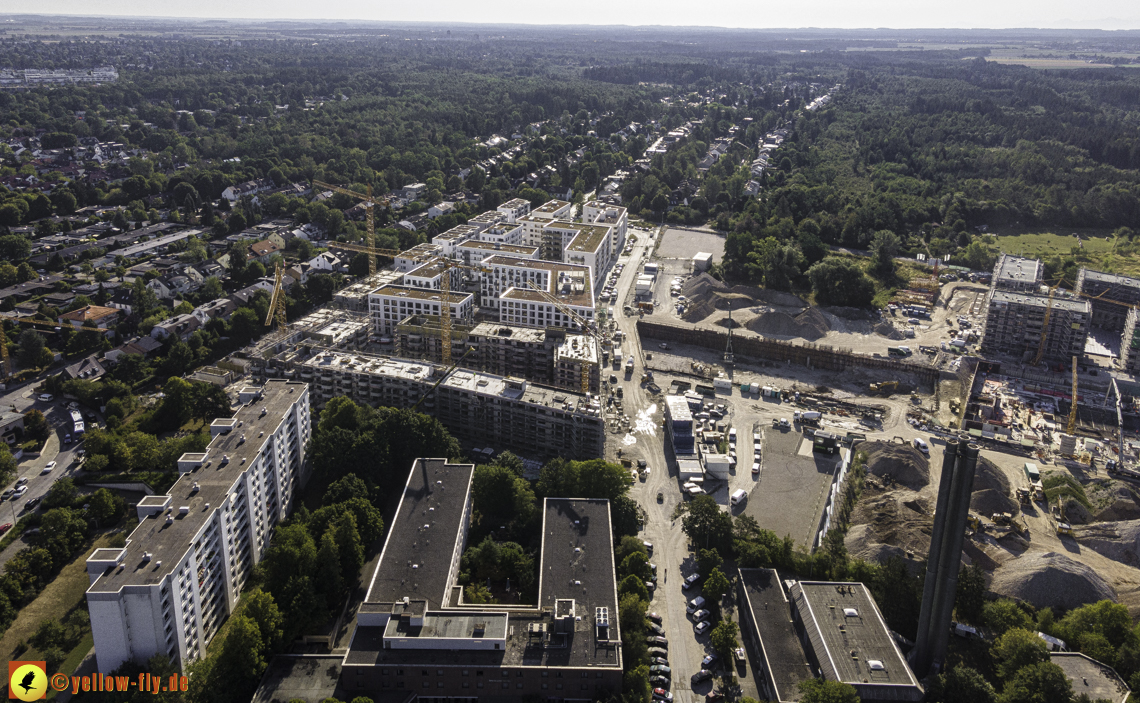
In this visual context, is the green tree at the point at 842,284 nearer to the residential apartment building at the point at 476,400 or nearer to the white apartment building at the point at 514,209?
the white apartment building at the point at 514,209

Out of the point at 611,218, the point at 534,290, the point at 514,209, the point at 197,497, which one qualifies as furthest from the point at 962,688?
the point at 514,209

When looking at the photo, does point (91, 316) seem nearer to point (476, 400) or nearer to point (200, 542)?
point (476, 400)

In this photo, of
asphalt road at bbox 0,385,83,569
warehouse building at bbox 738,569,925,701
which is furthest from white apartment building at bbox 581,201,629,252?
warehouse building at bbox 738,569,925,701

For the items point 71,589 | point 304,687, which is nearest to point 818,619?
point 304,687

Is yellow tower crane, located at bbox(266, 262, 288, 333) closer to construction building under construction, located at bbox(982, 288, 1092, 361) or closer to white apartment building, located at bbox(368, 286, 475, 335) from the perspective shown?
white apartment building, located at bbox(368, 286, 475, 335)

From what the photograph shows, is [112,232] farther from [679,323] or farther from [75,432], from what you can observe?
[679,323]
